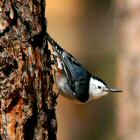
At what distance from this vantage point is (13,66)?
2.87m

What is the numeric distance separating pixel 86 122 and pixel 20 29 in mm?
5670

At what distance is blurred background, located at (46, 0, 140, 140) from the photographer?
665 centimetres

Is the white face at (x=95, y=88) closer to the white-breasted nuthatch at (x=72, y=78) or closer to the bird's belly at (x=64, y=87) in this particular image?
the white-breasted nuthatch at (x=72, y=78)

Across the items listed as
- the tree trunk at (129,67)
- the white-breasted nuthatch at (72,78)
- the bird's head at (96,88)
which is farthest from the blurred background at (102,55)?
the white-breasted nuthatch at (72,78)

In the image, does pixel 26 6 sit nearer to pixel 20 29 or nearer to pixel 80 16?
pixel 20 29

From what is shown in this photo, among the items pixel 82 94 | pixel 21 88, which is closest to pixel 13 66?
pixel 21 88

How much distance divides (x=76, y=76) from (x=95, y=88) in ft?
1.71

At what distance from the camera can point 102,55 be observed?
28.4ft

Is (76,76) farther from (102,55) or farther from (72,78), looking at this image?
(102,55)

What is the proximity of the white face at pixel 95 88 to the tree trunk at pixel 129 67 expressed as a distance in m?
1.43

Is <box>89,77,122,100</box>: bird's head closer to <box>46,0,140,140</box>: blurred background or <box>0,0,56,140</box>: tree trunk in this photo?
<box>46,0,140,140</box>: blurred background

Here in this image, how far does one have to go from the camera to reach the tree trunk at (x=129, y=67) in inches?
258

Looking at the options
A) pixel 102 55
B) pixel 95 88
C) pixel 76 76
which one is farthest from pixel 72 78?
pixel 102 55

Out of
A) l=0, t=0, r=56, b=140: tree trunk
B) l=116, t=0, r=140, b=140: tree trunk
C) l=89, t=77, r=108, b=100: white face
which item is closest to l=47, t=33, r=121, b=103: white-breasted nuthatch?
l=89, t=77, r=108, b=100: white face
